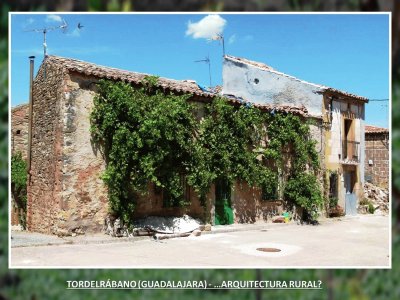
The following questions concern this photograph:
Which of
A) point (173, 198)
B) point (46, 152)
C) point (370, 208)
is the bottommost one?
point (370, 208)

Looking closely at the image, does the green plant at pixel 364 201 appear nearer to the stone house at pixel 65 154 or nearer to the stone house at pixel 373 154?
the stone house at pixel 373 154

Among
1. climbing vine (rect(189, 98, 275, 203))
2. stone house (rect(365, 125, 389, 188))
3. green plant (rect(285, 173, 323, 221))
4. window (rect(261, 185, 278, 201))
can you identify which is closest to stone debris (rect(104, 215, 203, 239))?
climbing vine (rect(189, 98, 275, 203))

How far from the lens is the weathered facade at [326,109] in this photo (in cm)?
1429

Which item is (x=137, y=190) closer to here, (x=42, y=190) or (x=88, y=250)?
(x=42, y=190)

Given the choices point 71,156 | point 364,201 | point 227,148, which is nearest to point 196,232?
point 227,148

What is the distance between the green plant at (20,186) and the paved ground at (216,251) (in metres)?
1.04

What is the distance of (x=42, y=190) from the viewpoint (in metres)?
9.79

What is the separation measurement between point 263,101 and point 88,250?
8379 millimetres

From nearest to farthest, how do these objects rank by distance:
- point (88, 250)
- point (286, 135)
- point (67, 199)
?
point (88, 250)
point (67, 199)
point (286, 135)

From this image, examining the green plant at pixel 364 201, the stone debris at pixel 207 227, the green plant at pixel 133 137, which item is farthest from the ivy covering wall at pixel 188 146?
the green plant at pixel 364 201

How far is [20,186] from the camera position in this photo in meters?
9.24

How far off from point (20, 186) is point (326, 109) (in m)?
9.14

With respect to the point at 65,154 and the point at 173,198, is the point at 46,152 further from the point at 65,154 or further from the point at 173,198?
the point at 173,198

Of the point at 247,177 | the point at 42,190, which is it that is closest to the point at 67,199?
the point at 42,190
